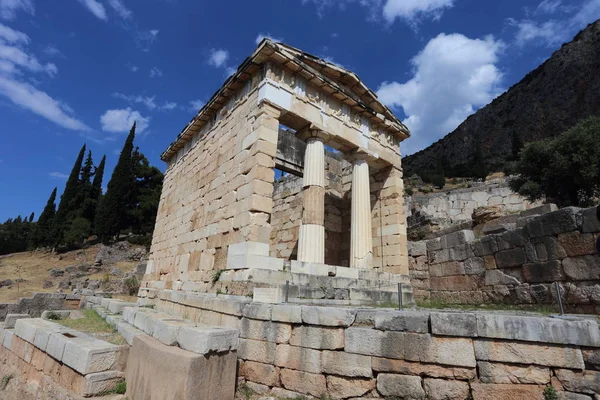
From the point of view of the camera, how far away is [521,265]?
7.71 m

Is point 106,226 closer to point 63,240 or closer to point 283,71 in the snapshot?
point 63,240

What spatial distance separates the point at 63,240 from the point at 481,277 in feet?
142

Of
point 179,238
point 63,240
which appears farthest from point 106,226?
point 179,238

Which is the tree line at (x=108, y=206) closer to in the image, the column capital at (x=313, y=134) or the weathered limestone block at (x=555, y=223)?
the column capital at (x=313, y=134)

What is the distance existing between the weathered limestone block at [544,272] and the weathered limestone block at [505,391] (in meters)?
4.64

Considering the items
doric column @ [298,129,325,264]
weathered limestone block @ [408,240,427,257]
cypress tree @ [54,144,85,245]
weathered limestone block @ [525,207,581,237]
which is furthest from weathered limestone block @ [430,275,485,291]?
cypress tree @ [54,144,85,245]

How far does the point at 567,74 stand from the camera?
38.6 meters

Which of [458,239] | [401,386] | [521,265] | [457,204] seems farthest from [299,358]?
[457,204]

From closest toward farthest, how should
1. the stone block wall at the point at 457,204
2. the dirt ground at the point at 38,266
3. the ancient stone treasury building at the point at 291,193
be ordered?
the ancient stone treasury building at the point at 291,193
the dirt ground at the point at 38,266
the stone block wall at the point at 457,204

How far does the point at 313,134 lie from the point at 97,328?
7111 millimetres

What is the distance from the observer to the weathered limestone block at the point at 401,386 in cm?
374

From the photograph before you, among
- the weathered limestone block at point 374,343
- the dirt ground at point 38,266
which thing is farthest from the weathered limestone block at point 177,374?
the dirt ground at point 38,266

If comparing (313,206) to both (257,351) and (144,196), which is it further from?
(144,196)

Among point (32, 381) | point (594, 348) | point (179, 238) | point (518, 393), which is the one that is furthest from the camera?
point (179, 238)
